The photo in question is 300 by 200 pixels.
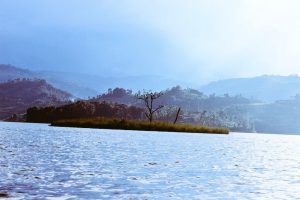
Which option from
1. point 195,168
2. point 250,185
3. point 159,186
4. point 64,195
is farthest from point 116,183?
point 195,168

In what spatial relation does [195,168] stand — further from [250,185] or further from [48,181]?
[48,181]

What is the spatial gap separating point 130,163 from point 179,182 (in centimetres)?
1261

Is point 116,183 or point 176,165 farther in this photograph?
point 176,165

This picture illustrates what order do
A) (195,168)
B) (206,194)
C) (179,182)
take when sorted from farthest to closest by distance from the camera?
(195,168) < (179,182) < (206,194)

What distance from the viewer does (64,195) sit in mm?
25156

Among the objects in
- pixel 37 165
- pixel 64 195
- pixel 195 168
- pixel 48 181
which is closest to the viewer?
pixel 64 195

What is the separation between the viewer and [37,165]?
128 ft

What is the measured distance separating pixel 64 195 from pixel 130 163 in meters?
19.5

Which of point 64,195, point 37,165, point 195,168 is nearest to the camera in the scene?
point 64,195

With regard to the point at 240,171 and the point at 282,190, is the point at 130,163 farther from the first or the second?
the point at 282,190

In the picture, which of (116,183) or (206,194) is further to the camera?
(116,183)

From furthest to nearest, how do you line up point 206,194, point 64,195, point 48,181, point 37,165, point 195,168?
point 195,168, point 37,165, point 48,181, point 206,194, point 64,195

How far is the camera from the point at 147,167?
4153cm

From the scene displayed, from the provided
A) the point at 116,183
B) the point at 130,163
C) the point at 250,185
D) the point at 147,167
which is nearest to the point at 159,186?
the point at 116,183
